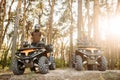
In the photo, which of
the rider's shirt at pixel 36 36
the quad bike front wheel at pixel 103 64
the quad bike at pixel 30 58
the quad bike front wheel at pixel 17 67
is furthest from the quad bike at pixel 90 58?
the quad bike front wheel at pixel 17 67

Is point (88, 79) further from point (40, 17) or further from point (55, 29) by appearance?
point (55, 29)

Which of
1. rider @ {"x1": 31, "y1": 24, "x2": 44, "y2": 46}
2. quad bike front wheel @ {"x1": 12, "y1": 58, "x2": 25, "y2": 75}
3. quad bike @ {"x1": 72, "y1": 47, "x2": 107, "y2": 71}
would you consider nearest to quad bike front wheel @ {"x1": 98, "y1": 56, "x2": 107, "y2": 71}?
quad bike @ {"x1": 72, "y1": 47, "x2": 107, "y2": 71}

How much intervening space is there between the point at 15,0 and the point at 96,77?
19.9 meters

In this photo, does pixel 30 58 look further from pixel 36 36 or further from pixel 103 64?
pixel 103 64

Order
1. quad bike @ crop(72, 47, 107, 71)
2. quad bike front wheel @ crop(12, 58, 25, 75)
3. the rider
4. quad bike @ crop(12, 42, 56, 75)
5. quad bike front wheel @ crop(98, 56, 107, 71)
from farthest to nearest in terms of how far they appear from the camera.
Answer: quad bike front wheel @ crop(98, 56, 107, 71)
quad bike @ crop(72, 47, 107, 71)
the rider
quad bike front wheel @ crop(12, 58, 25, 75)
quad bike @ crop(12, 42, 56, 75)

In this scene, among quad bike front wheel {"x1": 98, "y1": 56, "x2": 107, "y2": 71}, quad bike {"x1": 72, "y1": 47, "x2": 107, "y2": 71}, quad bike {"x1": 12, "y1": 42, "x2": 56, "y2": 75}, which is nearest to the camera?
quad bike {"x1": 12, "y1": 42, "x2": 56, "y2": 75}

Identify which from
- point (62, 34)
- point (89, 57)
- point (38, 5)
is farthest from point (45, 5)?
point (89, 57)

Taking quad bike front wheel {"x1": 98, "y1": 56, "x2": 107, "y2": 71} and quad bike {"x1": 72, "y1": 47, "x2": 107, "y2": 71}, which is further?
quad bike front wheel {"x1": 98, "y1": 56, "x2": 107, "y2": 71}

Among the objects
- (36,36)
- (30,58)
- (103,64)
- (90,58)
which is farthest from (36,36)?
(103,64)

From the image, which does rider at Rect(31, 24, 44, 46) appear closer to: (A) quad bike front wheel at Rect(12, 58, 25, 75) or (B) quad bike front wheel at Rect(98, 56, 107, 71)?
(A) quad bike front wheel at Rect(12, 58, 25, 75)

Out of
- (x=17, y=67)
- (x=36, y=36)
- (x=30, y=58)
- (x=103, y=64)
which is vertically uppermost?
(x=36, y=36)

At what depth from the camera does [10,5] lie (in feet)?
83.6

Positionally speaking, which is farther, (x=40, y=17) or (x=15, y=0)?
(x=40, y=17)

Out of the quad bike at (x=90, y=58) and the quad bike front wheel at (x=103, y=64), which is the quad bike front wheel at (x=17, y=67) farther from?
the quad bike front wheel at (x=103, y=64)
